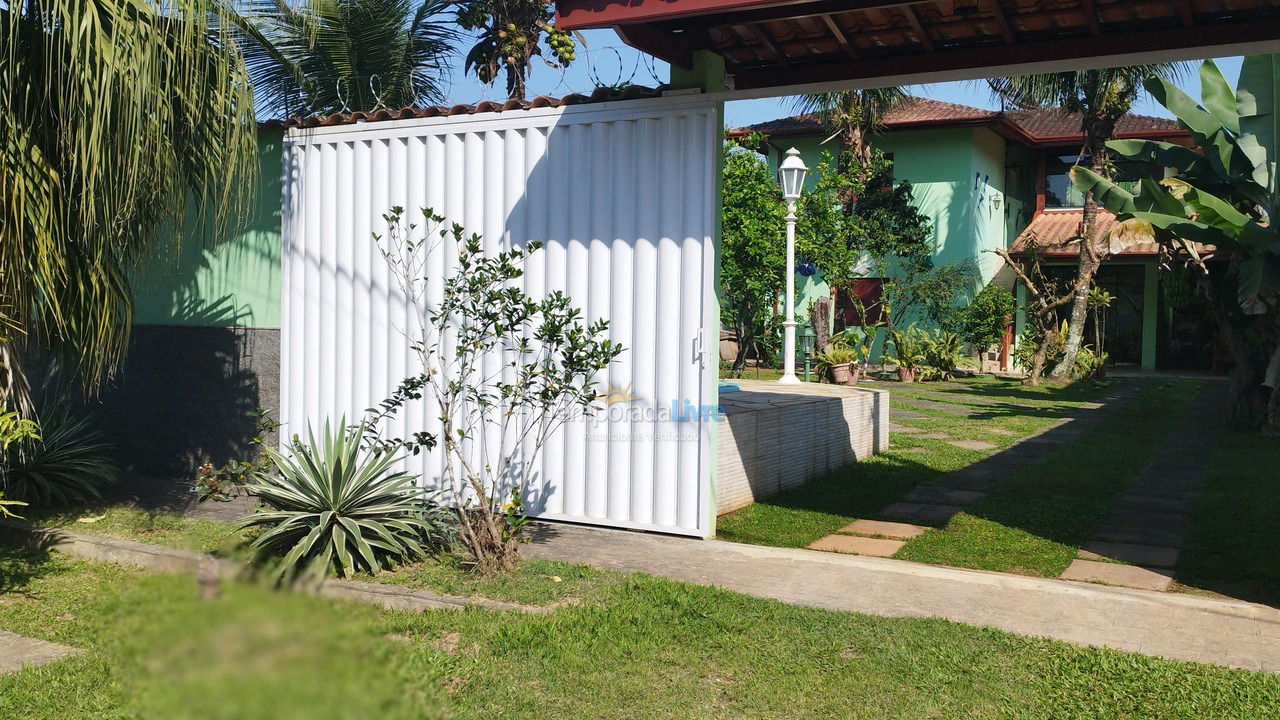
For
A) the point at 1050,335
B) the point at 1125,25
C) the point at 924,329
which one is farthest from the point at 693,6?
the point at 924,329

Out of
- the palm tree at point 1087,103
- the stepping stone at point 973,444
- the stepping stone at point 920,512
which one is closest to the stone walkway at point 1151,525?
the stepping stone at point 920,512

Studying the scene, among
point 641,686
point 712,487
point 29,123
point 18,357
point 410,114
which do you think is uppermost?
point 410,114

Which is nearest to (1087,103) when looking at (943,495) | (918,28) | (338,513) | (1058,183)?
(1058,183)

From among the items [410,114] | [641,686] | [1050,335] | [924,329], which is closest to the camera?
[641,686]

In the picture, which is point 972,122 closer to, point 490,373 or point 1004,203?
point 1004,203

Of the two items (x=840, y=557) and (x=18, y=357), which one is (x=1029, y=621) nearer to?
(x=840, y=557)

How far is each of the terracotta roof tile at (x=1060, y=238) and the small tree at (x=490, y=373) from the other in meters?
18.2

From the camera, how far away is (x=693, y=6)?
18.7ft

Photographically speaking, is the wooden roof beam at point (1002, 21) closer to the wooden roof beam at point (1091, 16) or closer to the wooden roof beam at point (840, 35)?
the wooden roof beam at point (1091, 16)

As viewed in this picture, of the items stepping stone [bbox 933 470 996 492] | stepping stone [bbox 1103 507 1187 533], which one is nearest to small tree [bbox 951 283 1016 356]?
stepping stone [bbox 933 470 996 492]

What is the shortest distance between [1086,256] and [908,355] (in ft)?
13.9

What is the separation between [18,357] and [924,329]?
22.0 m

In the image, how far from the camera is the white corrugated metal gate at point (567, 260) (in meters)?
7.07

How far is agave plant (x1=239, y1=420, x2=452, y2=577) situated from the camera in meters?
5.88
